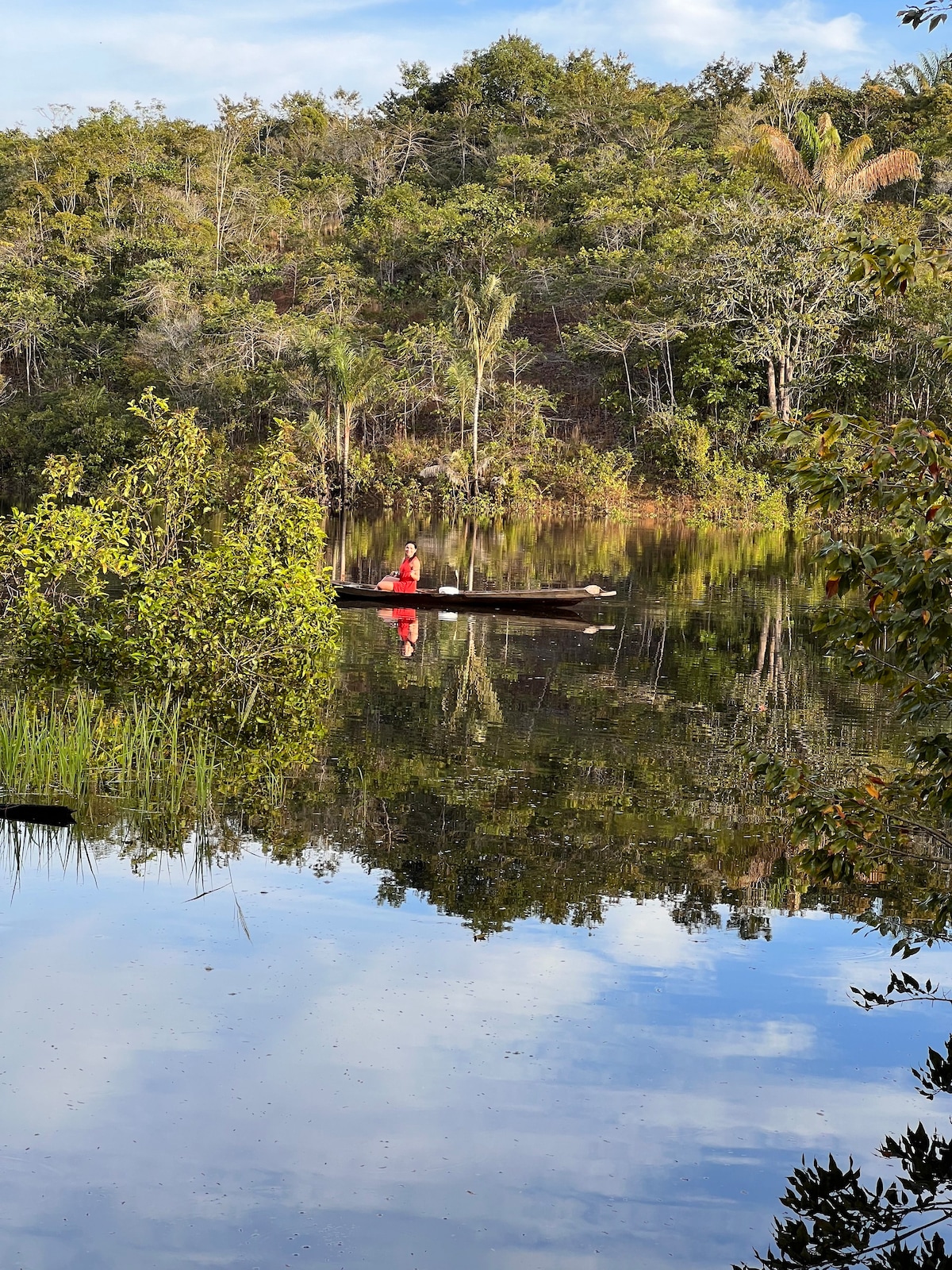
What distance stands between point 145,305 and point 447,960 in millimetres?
38171

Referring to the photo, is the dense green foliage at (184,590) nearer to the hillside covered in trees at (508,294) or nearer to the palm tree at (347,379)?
the hillside covered in trees at (508,294)

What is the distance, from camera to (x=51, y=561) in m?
13.2

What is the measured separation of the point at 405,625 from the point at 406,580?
4.37 ft

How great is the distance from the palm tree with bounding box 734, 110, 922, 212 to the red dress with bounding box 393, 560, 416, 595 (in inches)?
731

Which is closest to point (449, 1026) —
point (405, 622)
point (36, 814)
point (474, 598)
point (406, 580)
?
point (36, 814)

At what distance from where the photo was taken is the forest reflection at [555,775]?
7.81m

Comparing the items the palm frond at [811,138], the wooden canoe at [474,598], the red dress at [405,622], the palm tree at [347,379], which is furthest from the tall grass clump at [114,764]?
the palm frond at [811,138]

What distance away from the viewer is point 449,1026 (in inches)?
233

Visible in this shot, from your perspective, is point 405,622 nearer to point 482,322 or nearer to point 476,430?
point 476,430

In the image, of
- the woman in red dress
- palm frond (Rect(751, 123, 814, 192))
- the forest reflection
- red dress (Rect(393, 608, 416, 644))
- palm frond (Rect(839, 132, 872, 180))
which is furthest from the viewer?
palm frond (Rect(839, 132, 872, 180))

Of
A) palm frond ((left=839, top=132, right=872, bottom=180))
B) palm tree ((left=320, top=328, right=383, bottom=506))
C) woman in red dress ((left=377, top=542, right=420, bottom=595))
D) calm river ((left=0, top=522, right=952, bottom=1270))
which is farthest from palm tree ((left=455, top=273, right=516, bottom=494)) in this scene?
calm river ((left=0, top=522, right=952, bottom=1270))

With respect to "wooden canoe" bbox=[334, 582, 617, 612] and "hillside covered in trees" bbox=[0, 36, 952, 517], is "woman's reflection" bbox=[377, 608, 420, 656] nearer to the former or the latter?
"wooden canoe" bbox=[334, 582, 617, 612]

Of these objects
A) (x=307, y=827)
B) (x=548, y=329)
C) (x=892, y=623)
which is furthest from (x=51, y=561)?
(x=548, y=329)

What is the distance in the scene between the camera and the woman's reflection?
1585 cm
